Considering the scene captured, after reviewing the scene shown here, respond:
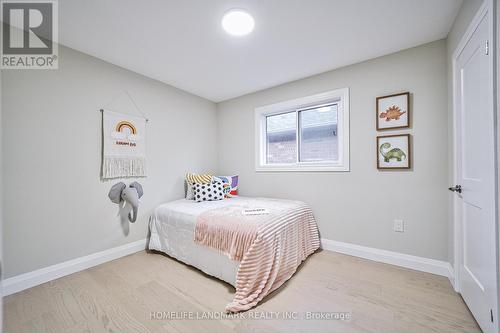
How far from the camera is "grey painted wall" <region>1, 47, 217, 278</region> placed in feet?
6.63

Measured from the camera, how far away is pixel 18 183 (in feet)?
6.68

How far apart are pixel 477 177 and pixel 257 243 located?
64.8 inches

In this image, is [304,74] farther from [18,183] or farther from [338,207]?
[18,183]

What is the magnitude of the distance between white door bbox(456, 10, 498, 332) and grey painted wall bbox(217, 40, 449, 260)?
0.37 m

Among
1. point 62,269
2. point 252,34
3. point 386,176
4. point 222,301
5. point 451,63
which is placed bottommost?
point 222,301

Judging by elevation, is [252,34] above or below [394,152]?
above

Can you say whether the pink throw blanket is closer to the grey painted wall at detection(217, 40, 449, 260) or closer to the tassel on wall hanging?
the grey painted wall at detection(217, 40, 449, 260)

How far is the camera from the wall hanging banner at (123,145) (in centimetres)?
258

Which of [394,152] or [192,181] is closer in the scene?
[394,152]

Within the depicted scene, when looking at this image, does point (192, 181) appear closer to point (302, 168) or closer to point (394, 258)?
point (302, 168)

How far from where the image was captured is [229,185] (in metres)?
3.50

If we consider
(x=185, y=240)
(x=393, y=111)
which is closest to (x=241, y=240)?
(x=185, y=240)

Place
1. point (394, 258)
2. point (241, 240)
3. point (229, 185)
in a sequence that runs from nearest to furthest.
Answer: point (241, 240)
point (394, 258)
point (229, 185)

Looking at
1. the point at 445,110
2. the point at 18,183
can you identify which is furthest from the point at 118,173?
the point at 445,110
